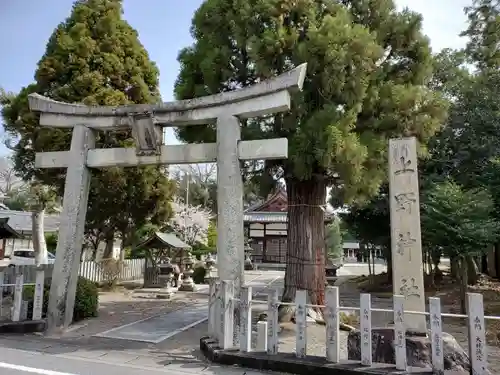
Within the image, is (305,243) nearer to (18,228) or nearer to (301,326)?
(301,326)

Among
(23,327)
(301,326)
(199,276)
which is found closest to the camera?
(301,326)

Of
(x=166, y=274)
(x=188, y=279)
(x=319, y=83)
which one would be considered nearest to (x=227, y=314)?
(x=319, y=83)

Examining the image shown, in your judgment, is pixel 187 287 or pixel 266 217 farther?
pixel 266 217

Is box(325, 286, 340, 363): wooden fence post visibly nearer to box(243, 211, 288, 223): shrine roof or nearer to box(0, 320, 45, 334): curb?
box(0, 320, 45, 334): curb

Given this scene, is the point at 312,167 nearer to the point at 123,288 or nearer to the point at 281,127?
the point at 281,127

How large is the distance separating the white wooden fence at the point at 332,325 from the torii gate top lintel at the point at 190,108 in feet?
10.5

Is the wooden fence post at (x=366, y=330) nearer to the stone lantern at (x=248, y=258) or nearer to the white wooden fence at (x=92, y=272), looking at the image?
the white wooden fence at (x=92, y=272)

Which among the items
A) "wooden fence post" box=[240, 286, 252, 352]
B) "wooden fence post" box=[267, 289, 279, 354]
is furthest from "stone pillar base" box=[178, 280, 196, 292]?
"wooden fence post" box=[267, 289, 279, 354]

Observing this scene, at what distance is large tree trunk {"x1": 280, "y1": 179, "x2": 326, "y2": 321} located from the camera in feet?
29.7

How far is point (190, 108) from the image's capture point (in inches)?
310

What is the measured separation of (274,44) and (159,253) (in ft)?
40.6

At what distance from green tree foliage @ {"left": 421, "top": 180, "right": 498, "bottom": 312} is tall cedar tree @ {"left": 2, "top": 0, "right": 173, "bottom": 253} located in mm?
9780

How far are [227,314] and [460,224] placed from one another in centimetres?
652

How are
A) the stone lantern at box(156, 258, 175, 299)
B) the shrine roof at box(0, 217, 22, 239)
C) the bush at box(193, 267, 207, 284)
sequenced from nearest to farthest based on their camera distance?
the stone lantern at box(156, 258, 175, 299), the shrine roof at box(0, 217, 22, 239), the bush at box(193, 267, 207, 284)
